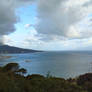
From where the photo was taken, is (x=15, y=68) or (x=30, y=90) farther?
(x=15, y=68)

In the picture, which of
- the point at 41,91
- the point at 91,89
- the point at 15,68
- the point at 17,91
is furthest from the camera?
the point at 15,68

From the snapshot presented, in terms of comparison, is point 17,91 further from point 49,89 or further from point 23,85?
point 49,89

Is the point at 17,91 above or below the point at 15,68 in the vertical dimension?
above

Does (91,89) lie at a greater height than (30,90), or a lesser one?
lesser

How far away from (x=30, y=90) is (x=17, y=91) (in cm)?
72

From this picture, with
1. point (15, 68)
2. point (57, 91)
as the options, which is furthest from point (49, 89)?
point (15, 68)

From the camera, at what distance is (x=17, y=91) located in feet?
16.5

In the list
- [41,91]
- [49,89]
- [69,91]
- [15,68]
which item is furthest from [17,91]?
[15,68]

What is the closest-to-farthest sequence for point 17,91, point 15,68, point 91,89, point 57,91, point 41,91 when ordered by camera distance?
point 17,91 < point 41,91 < point 57,91 < point 91,89 < point 15,68

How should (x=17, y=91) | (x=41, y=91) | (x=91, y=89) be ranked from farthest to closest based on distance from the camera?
(x=91, y=89)
(x=41, y=91)
(x=17, y=91)

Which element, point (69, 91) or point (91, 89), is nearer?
point (69, 91)

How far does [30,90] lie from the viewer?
5.62 m

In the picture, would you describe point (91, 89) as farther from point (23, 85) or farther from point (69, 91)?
point (23, 85)

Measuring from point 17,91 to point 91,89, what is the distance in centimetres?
460
